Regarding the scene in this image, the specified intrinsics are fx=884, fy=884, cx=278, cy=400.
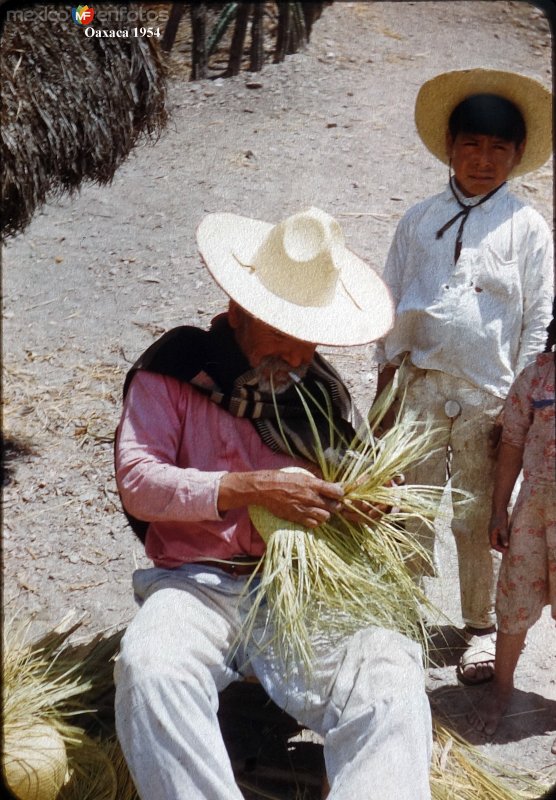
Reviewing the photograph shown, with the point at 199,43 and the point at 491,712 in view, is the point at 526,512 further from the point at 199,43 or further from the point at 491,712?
the point at 199,43

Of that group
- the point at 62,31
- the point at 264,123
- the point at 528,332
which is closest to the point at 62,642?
the point at 528,332

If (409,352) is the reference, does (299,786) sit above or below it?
below

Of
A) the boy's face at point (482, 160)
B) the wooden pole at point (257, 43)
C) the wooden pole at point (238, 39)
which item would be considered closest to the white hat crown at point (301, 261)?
the boy's face at point (482, 160)

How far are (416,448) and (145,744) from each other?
1032 millimetres

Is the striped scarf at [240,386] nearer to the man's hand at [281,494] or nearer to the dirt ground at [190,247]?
the man's hand at [281,494]

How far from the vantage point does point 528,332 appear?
2.65 metres

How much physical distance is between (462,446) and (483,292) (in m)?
0.48

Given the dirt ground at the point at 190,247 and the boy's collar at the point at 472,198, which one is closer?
the boy's collar at the point at 472,198

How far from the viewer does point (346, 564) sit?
2.19 metres

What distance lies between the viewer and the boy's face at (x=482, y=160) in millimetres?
2574

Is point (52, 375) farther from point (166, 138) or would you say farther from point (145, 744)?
point (145, 744)

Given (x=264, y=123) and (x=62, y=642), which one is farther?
(x=264, y=123)

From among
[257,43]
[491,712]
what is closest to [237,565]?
[491,712]

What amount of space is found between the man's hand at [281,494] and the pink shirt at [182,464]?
0.04m
